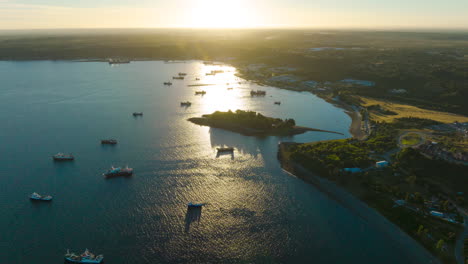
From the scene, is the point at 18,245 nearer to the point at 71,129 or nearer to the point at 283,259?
the point at 283,259

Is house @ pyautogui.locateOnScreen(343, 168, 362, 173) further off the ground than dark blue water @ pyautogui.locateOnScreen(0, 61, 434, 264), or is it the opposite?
house @ pyautogui.locateOnScreen(343, 168, 362, 173)

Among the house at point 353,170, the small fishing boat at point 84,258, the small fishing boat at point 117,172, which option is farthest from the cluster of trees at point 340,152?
the small fishing boat at point 84,258

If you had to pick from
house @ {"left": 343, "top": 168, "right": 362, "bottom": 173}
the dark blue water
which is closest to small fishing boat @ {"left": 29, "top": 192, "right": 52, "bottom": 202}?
the dark blue water

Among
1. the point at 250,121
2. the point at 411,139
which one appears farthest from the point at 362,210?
the point at 250,121

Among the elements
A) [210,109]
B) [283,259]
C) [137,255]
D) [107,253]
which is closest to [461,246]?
[283,259]

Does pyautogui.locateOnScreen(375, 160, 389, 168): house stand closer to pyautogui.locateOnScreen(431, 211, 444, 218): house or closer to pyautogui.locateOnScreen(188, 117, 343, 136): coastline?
pyautogui.locateOnScreen(431, 211, 444, 218): house

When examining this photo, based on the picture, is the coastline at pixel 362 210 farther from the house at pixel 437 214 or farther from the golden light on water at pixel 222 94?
the golden light on water at pixel 222 94

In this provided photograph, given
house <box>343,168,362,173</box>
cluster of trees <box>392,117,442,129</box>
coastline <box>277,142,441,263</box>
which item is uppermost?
cluster of trees <box>392,117,442,129</box>

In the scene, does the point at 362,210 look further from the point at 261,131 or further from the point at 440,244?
the point at 261,131
